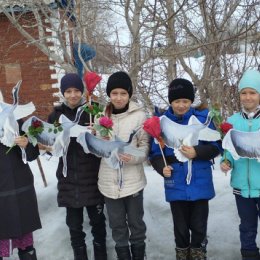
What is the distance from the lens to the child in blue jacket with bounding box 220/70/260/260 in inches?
120

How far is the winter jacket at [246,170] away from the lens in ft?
9.98

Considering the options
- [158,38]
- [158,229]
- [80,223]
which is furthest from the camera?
[158,38]

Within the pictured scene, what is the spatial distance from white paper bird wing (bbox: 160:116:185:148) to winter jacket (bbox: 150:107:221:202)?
140mm

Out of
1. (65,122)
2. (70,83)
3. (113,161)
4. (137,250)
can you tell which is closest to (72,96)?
(70,83)

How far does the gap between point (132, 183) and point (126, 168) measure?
129 mm

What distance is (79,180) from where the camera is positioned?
338cm

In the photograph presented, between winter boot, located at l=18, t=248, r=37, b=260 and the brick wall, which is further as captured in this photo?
the brick wall

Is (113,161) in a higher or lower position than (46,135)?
lower

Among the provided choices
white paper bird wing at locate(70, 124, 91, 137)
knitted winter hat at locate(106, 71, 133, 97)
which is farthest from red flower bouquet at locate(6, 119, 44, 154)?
knitted winter hat at locate(106, 71, 133, 97)

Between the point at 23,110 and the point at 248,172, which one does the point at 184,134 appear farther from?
the point at 23,110

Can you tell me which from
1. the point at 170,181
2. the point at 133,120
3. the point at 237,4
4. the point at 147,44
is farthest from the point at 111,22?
the point at 170,181

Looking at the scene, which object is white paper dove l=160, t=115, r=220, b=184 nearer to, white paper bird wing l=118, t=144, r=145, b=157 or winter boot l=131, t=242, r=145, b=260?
white paper bird wing l=118, t=144, r=145, b=157

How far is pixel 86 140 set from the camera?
317cm

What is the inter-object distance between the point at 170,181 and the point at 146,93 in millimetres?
2608
